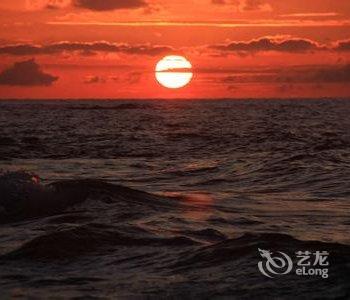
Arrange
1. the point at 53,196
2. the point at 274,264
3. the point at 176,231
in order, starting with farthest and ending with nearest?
the point at 53,196
the point at 176,231
the point at 274,264

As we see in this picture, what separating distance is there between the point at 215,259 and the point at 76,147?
24.0 meters

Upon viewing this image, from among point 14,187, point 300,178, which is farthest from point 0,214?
point 300,178

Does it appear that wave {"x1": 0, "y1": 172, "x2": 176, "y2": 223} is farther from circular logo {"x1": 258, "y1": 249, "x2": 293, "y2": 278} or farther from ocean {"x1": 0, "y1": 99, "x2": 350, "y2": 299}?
circular logo {"x1": 258, "y1": 249, "x2": 293, "y2": 278}

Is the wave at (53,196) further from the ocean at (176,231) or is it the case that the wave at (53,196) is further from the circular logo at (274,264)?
the circular logo at (274,264)

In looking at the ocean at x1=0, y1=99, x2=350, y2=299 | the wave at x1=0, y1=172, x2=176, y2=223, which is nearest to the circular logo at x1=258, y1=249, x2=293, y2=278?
the ocean at x1=0, y1=99, x2=350, y2=299

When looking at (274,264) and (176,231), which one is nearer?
(274,264)

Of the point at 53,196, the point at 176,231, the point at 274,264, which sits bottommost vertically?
the point at 274,264

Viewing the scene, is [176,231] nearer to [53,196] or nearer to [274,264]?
[274,264]

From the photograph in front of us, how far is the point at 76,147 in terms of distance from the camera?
104 ft

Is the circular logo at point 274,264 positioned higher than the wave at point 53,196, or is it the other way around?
the wave at point 53,196

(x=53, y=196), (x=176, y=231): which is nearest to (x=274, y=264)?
(x=176, y=231)

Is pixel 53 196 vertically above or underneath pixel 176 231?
above

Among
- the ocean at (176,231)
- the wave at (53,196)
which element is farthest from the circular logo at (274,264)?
Result: the wave at (53,196)

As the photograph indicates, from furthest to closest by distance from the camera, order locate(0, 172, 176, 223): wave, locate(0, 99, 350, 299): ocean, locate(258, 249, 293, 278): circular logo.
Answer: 1. locate(0, 172, 176, 223): wave
2. locate(258, 249, 293, 278): circular logo
3. locate(0, 99, 350, 299): ocean
